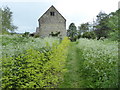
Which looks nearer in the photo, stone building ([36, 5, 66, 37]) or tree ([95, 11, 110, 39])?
stone building ([36, 5, 66, 37])

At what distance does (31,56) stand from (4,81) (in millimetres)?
672

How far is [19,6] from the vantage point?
14.0ft

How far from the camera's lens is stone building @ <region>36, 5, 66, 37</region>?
19812 millimetres

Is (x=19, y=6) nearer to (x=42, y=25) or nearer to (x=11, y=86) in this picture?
(x=11, y=86)

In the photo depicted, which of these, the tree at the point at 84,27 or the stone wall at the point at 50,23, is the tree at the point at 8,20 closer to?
the stone wall at the point at 50,23

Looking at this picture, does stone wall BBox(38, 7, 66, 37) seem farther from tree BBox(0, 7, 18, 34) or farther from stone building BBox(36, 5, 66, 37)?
tree BBox(0, 7, 18, 34)

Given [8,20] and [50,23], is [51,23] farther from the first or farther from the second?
→ [8,20]

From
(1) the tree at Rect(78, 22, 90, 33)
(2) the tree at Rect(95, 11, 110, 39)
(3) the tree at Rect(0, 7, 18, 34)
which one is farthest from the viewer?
(1) the tree at Rect(78, 22, 90, 33)

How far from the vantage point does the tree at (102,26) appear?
1035 inches

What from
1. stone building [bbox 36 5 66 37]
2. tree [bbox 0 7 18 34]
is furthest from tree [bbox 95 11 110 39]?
tree [bbox 0 7 18 34]

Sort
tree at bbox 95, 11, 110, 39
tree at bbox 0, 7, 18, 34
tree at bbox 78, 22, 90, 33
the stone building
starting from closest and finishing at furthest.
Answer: the stone building, tree at bbox 0, 7, 18, 34, tree at bbox 95, 11, 110, 39, tree at bbox 78, 22, 90, 33

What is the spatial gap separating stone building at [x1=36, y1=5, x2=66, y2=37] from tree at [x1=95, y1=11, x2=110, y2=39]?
1066 centimetres

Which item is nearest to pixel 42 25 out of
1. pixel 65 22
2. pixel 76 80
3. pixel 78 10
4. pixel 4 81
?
pixel 65 22

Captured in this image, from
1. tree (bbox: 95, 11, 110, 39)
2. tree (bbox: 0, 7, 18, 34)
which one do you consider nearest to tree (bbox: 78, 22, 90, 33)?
tree (bbox: 95, 11, 110, 39)
